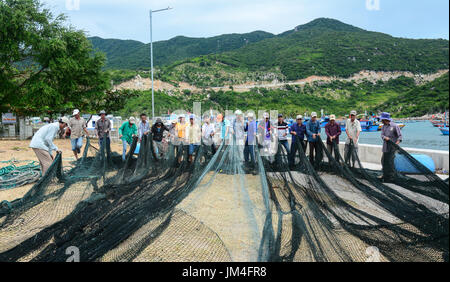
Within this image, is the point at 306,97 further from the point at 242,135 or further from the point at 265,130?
the point at 242,135

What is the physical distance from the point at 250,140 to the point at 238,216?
3.11m

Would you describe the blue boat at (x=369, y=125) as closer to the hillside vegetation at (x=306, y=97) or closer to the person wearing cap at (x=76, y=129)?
the hillside vegetation at (x=306, y=97)

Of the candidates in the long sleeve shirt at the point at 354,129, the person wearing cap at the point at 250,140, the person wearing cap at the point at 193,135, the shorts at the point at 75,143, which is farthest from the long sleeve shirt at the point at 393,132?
the shorts at the point at 75,143

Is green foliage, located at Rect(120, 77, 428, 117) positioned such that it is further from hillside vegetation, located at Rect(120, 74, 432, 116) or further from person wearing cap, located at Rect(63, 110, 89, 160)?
person wearing cap, located at Rect(63, 110, 89, 160)

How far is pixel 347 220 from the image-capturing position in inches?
148

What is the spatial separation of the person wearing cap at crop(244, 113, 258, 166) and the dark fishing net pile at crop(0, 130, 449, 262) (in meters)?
0.41

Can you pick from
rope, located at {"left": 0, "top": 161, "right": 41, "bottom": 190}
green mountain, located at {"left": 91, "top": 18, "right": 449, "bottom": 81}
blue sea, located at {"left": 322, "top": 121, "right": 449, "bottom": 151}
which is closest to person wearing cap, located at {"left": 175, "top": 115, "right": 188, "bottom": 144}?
rope, located at {"left": 0, "top": 161, "right": 41, "bottom": 190}

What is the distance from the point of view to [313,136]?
6754 millimetres

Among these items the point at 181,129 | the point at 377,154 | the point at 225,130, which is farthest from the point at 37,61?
the point at 377,154

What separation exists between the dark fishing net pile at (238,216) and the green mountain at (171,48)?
133260 millimetres

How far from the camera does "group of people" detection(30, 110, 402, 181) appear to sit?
5938 millimetres

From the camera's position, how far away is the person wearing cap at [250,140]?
241 inches
